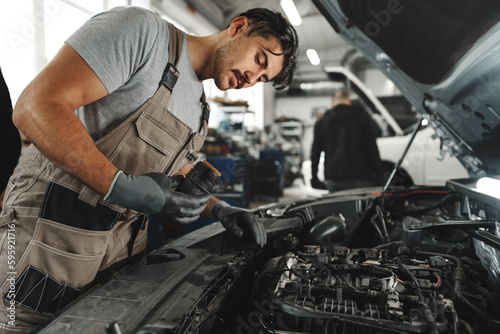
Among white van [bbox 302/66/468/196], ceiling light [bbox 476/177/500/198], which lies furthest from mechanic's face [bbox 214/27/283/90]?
white van [bbox 302/66/468/196]

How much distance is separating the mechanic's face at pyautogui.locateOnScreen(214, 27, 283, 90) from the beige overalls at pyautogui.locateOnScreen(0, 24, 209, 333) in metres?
0.19

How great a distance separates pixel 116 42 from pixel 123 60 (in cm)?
5

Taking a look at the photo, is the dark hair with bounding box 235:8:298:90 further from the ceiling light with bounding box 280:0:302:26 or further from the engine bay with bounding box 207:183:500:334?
the ceiling light with bounding box 280:0:302:26

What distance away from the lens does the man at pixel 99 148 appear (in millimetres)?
755

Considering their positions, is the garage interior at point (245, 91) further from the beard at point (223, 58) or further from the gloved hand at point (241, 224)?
the gloved hand at point (241, 224)

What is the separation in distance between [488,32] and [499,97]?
0.85ft

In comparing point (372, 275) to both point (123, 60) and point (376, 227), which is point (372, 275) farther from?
point (123, 60)

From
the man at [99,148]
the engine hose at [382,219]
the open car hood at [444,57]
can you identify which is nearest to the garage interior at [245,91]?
the open car hood at [444,57]

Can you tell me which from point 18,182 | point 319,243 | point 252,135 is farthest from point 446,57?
point 252,135

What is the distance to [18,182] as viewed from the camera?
37.1 inches

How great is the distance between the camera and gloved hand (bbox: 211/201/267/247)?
1117 mm

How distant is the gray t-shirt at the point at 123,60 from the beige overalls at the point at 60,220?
0.14 feet

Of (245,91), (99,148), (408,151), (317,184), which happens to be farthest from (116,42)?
(245,91)

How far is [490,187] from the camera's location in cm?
106
